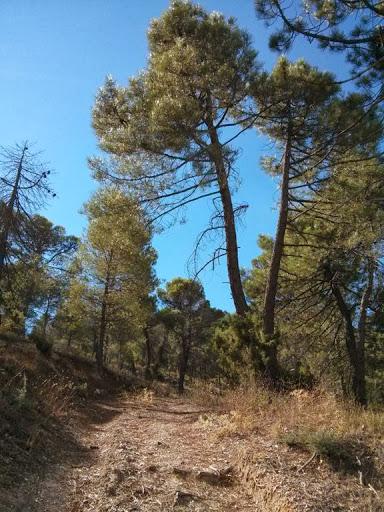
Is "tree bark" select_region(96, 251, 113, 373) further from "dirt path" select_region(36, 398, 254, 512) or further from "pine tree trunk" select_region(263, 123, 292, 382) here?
"dirt path" select_region(36, 398, 254, 512)

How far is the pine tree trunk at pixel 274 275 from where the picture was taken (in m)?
9.54

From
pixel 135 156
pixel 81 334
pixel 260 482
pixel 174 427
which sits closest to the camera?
pixel 260 482

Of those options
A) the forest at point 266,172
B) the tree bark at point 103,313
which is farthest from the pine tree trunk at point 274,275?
the tree bark at point 103,313

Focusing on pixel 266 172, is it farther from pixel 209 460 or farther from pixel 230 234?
pixel 209 460

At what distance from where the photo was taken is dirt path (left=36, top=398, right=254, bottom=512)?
441 cm

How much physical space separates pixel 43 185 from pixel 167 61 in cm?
375

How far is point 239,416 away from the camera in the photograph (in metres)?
7.05

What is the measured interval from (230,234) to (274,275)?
4.70 ft

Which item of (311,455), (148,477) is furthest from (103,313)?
(311,455)

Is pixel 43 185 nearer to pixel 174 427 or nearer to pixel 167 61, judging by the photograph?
pixel 167 61

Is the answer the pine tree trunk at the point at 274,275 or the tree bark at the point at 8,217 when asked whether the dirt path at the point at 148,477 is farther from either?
the tree bark at the point at 8,217

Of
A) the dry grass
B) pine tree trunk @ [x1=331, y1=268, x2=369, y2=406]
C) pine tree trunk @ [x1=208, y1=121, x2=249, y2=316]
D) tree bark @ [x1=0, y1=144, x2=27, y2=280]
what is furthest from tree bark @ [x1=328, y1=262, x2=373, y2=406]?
tree bark @ [x1=0, y1=144, x2=27, y2=280]

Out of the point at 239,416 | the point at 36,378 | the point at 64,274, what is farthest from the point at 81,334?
the point at 239,416

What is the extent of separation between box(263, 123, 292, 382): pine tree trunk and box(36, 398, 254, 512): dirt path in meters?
2.40
